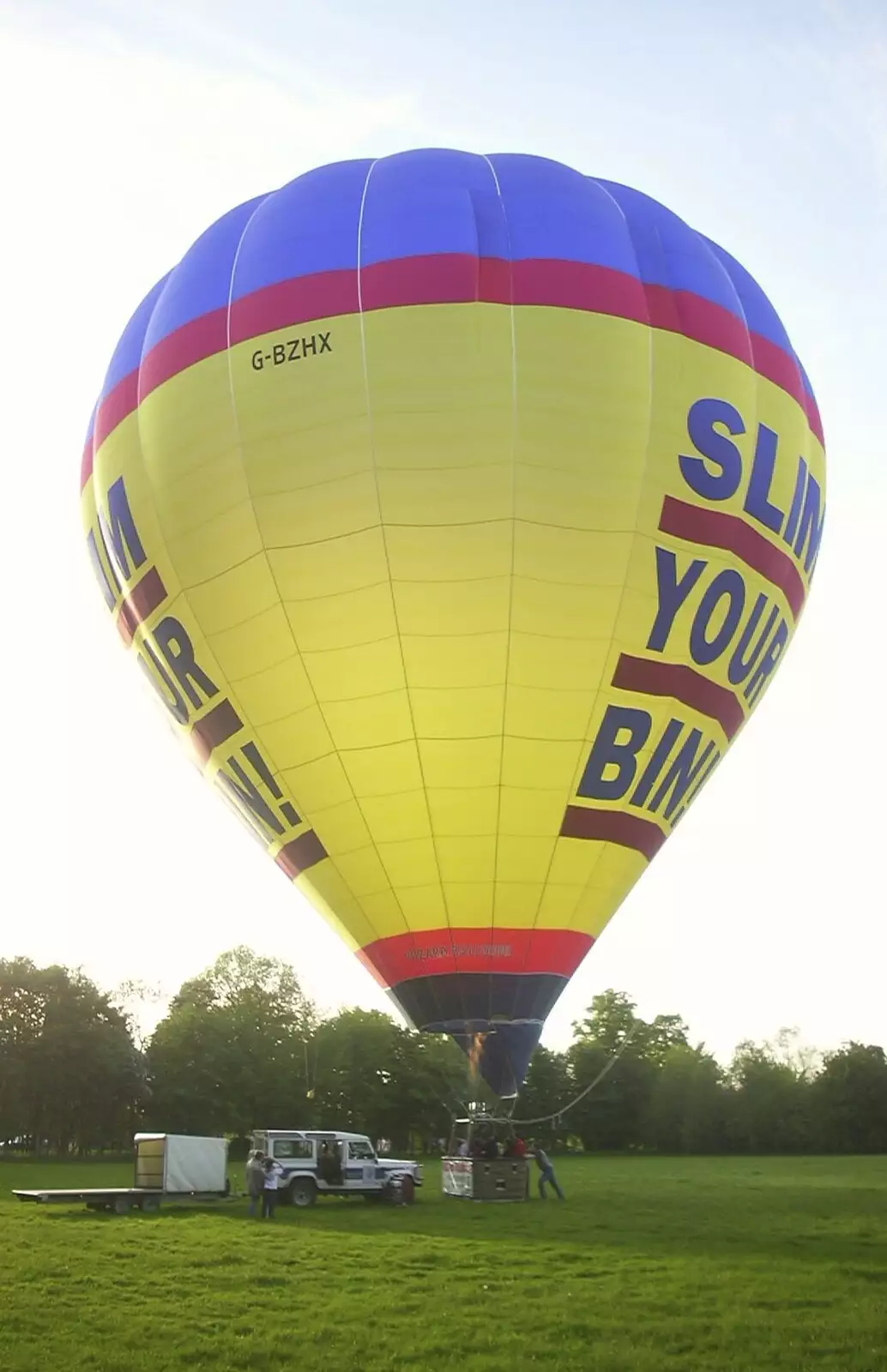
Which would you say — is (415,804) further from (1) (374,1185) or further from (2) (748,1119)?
(2) (748,1119)

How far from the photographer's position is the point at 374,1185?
18359 millimetres

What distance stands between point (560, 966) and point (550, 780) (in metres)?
2.39

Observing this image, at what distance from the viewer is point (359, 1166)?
1838cm

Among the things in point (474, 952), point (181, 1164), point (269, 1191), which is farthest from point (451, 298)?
point (181, 1164)

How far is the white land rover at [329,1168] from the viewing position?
1789cm

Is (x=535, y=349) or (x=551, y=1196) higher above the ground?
(x=535, y=349)

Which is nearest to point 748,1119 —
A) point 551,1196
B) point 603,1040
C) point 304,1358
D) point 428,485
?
point 603,1040

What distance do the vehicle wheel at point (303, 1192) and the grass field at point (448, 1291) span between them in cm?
128

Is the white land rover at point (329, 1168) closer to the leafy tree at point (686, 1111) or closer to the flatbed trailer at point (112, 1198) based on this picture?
the flatbed trailer at point (112, 1198)

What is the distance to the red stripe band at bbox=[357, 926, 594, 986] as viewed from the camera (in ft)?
48.8

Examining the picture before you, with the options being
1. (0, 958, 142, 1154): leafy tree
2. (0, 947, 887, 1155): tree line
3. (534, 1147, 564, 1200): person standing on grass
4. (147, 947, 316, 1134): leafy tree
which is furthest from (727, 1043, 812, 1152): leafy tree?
(534, 1147, 564, 1200): person standing on grass

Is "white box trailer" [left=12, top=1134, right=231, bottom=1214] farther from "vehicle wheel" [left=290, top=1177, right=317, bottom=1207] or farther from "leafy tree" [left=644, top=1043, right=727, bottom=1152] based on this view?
"leafy tree" [left=644, top=1043, right=727, bottom=1152]

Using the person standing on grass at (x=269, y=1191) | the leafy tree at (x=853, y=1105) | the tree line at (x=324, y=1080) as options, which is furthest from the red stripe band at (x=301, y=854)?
the leafy tree at (x=853, y=1105)

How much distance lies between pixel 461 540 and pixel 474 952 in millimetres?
4683
